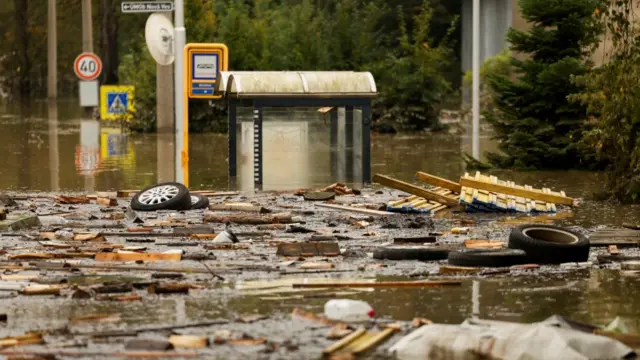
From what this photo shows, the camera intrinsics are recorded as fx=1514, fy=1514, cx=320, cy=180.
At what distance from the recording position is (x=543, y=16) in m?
25.2

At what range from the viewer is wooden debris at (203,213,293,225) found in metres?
16.7

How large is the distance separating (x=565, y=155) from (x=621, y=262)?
41.1ft

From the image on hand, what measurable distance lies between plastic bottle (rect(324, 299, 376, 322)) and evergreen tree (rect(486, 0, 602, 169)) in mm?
15103

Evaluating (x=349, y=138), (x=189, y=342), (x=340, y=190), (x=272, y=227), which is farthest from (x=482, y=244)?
(x=349, y=138)

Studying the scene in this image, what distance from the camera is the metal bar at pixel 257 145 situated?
22.8m

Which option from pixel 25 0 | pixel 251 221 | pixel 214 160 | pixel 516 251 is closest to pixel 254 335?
pixel 516 251

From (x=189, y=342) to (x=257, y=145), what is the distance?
44.7 feet

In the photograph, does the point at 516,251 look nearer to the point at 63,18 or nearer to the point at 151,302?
the point at 151,302

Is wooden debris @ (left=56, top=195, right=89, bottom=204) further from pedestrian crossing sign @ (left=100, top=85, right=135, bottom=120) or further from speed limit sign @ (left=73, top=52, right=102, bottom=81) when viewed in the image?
speed limit sign @ (left=73, top=52, right=102, bottom=81)

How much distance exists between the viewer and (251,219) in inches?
659

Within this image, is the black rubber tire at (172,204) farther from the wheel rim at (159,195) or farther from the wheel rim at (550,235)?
the wheel rim at (550,235)

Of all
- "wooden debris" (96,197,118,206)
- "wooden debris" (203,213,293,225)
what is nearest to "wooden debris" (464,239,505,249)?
"wooden debris" (203,213,293,225)

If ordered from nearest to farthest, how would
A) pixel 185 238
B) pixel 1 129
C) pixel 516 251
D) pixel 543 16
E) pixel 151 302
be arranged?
pixel 151 302 → pixel 516 251 → pixel 185 238 → pixel 543 16 → pixel 1 129

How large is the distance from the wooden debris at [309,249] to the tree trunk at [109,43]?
52.6m
